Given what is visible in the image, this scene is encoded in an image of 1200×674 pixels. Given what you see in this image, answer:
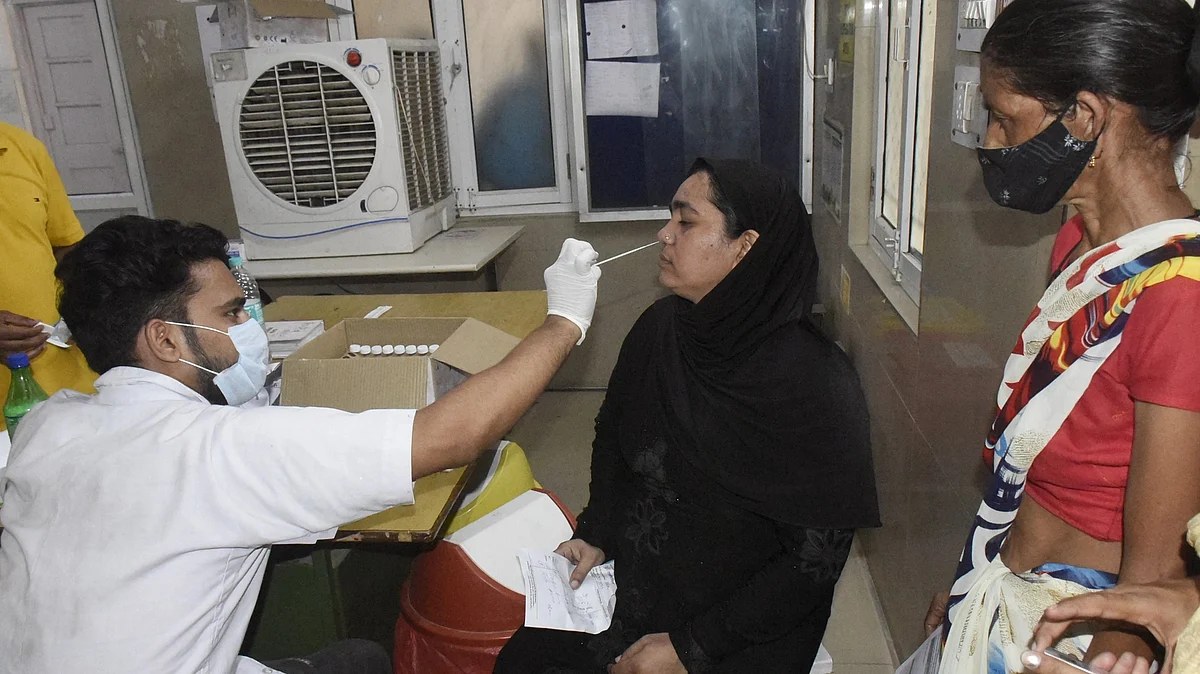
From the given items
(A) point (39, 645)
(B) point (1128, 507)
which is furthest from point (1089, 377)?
(A) point (39, 645)

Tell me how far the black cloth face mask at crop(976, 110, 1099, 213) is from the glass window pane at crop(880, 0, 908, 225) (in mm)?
1220

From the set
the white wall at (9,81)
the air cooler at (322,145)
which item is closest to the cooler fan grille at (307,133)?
the air cooler at (322,145)

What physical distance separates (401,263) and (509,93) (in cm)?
109

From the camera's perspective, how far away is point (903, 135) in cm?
205

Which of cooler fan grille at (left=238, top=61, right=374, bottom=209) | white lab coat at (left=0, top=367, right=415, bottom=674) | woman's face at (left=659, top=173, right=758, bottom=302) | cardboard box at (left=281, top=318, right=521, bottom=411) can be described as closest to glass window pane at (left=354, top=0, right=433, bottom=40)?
cooler fan grille at (left=238, top=61, right=374, bottom=209)

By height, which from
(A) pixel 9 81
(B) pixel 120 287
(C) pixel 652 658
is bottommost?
(C) pixel 652 658

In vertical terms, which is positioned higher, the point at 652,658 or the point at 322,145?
the point at 322,145

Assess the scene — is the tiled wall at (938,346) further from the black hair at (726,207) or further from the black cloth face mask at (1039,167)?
the black hair at (726,207)

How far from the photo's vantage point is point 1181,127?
2.64 ft

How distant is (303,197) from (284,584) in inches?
62.3

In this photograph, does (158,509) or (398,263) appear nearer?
(158,509)

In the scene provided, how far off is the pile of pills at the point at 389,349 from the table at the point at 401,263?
0.81 meters

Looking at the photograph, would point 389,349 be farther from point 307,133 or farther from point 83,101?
point 83,101

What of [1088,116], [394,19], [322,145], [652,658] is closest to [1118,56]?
[1088,116]
